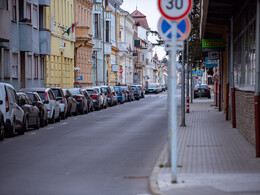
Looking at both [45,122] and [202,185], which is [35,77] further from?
[202,185]

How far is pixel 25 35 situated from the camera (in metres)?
41.4

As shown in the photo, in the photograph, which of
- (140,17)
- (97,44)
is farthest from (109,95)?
(140,17)

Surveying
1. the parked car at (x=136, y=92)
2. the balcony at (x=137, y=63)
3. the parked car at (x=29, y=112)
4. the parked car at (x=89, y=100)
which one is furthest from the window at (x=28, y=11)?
the balcony at (x=137, y=63)

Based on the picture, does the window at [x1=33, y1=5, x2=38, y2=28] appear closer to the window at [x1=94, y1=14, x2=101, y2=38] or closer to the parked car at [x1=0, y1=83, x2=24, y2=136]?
the parked car at [x1=0, y1=83, x2=24, y2=136]

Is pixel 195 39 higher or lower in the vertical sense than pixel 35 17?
lower

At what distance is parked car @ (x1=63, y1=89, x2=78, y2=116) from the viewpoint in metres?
35.0

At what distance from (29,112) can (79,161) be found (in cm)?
1058

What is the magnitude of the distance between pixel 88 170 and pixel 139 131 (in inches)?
437

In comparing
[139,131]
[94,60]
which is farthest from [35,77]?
[94,60]

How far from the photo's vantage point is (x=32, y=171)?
1271 centimetres

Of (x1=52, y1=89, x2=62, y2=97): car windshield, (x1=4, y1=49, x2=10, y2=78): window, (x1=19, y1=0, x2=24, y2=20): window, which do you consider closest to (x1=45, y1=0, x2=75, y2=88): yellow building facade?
(x1=19, y1=0, x2=24, y2=20): window

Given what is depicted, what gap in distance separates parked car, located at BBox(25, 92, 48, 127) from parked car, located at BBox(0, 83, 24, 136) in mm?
3250

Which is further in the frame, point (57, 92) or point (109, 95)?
point (109, 95)

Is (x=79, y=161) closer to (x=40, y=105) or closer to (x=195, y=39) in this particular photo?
(x=40, y=105)
